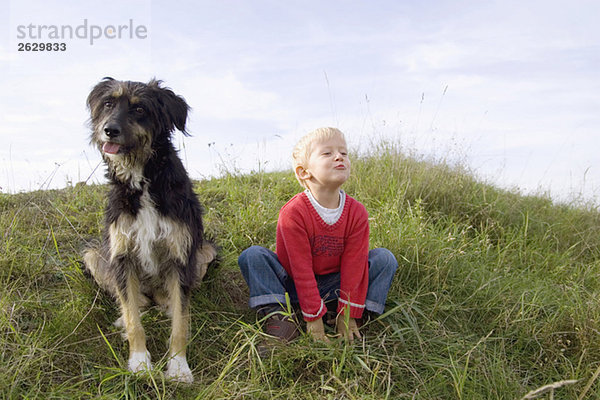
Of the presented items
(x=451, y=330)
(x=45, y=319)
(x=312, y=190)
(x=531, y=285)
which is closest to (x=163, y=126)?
(x=312, y=190)

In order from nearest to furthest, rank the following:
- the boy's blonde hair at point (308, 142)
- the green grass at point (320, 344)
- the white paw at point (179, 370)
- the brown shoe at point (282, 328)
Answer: the green grass at point (320, 344) < the white paw at point (179, 370) < the brown shoe at point (282, 328) < the boy's blonde hair at point (308, 142)

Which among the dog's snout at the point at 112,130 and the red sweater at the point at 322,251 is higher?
the dog's snout at the point at 112,130

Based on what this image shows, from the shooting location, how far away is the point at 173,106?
3115mm

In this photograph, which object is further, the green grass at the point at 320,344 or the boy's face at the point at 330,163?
the boy's face at the point at 330,163

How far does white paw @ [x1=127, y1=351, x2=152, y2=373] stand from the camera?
107 inches

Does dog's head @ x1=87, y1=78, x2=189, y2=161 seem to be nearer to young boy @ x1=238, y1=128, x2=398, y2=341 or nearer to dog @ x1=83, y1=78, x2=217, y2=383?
dog @ x1=83, y1=78, x2=217, y2=383

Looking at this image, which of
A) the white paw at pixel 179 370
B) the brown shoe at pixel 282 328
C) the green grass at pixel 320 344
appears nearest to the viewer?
the green grass at pixel 320 344

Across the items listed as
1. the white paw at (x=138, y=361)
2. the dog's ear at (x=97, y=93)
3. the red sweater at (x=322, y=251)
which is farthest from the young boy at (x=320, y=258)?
the dog's ear at (x=97, y=93)

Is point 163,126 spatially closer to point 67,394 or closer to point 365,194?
point 67,394

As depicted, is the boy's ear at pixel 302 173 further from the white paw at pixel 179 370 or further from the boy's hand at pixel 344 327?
the white paw at pixel 179 370

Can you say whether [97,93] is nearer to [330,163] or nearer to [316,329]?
[330,163]

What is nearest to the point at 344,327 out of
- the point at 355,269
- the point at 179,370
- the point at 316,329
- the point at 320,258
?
the point at 316,329

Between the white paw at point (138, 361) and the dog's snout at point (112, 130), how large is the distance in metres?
1.43

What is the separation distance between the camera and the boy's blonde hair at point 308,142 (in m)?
2.98
